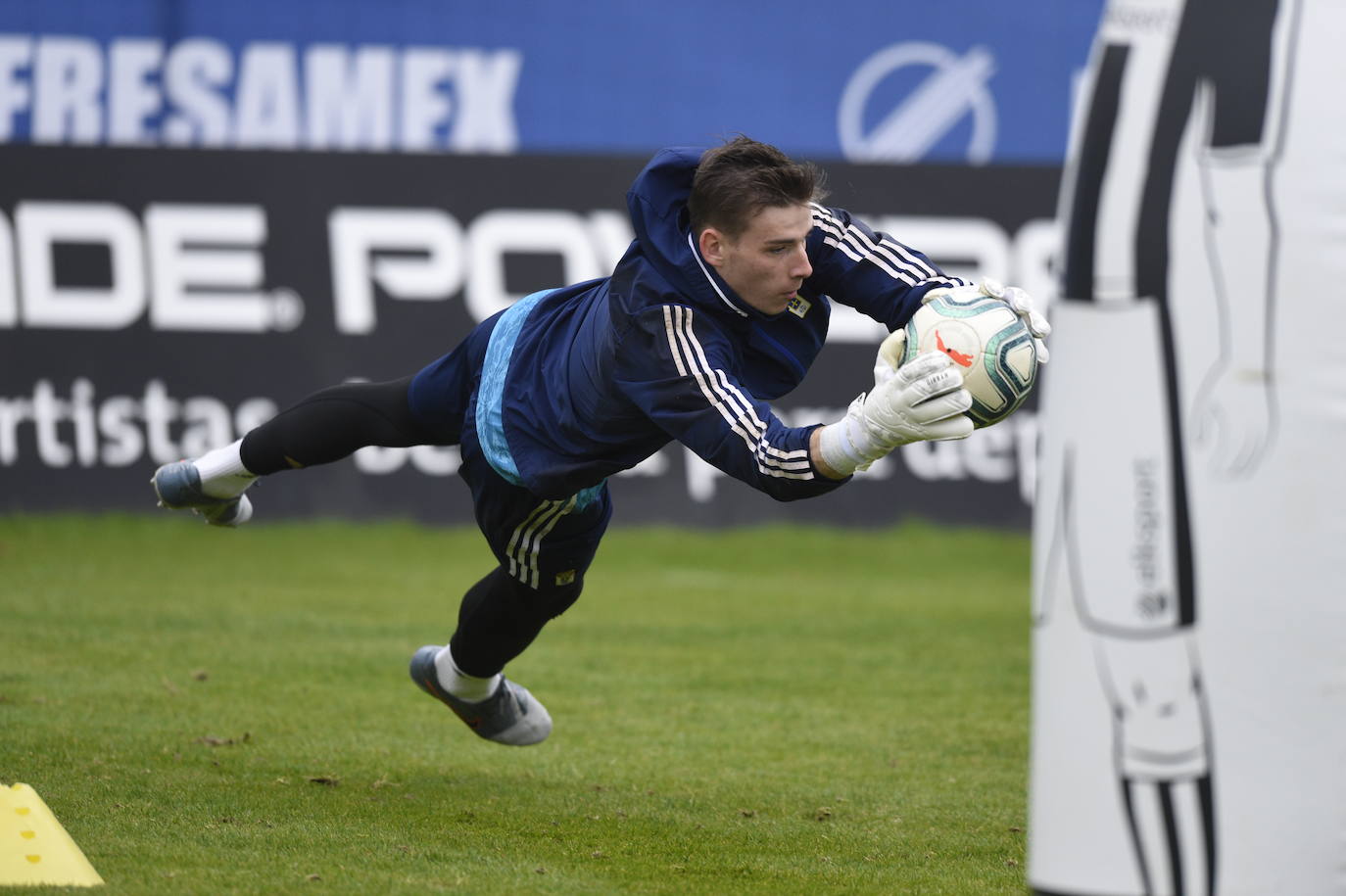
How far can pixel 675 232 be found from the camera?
432 cm

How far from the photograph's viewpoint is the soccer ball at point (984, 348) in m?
3.88

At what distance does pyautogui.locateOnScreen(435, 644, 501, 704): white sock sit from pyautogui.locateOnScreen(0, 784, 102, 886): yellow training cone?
164cm

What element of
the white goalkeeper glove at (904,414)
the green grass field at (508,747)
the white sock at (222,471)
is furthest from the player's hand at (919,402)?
the white sock at (222,471)

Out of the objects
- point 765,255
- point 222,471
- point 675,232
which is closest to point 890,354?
point 765,255

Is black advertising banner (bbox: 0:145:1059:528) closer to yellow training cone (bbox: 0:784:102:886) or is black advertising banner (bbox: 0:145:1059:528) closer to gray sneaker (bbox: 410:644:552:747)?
gray sneaker (bbox: 410:644:552:747)

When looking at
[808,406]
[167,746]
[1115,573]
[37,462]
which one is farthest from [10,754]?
[808,406]

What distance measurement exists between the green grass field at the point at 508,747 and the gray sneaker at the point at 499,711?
0.12 meters

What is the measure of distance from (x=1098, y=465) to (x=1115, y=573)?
206 mm

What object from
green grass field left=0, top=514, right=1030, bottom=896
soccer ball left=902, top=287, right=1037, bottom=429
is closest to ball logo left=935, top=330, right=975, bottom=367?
soccer ball left=902, top=287, right=1037, bottom=429

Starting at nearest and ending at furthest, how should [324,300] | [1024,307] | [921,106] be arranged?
[1024,307] → [324,300] → [921,106]

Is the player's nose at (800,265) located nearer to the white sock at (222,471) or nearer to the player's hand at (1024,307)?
the player's hand at (1024,307)

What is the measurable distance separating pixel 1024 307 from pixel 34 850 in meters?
2.63

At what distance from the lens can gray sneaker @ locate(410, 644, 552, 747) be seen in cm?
538

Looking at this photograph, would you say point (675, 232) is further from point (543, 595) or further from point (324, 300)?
point (324, 300)
